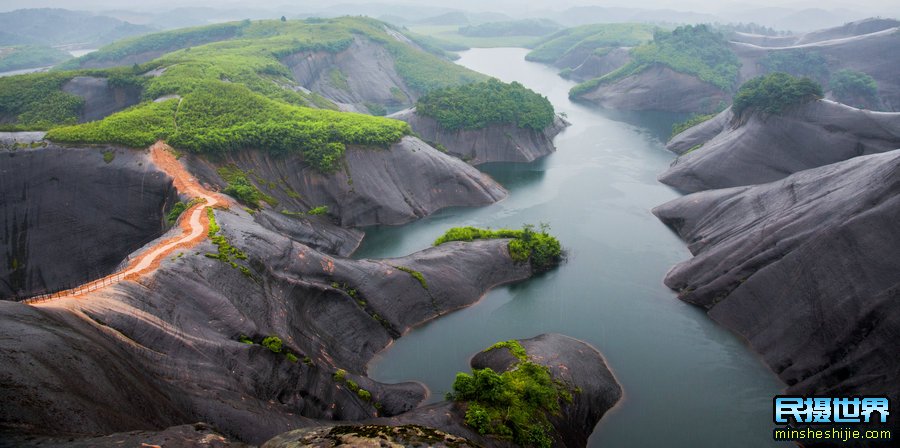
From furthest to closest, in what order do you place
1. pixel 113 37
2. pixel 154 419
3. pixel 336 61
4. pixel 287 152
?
pixel 113 37, pixel 336 61, pixel 287 152, pixel 154 419

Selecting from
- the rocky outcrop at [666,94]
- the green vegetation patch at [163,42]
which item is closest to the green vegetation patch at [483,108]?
A: the rocky outcrop at [666,94]

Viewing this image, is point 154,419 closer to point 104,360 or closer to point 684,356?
point 104,360

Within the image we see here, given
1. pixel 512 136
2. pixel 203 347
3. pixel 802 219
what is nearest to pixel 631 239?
pixel 802 219

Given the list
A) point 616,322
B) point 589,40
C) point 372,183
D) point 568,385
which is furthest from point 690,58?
point 568,385

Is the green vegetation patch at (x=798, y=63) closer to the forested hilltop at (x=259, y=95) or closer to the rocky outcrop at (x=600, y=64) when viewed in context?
the rocky outcrop at (x=600, y=64)

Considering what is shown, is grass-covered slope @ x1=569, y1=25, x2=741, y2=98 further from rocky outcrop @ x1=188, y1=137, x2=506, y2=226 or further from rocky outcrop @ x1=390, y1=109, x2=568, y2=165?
rocky outcrop @ x1=188, y1=137, x2=506, y2=226

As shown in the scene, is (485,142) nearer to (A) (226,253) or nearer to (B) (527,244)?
(B) (527,244)
